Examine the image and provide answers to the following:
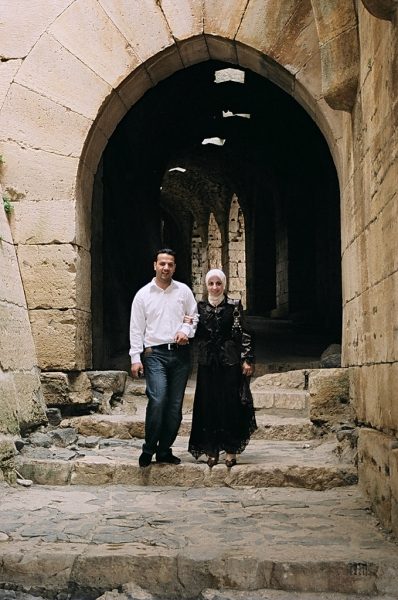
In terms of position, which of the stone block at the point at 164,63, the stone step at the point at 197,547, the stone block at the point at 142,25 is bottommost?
the stone step at the point at 197,547

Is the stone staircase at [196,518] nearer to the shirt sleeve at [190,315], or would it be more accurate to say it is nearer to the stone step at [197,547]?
the stone step at [197,547]

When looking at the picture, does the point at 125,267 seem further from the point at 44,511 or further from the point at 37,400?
the point at 44,511

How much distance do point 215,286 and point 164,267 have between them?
38 centimetres

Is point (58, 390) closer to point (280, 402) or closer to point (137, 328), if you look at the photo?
point (137, 328)

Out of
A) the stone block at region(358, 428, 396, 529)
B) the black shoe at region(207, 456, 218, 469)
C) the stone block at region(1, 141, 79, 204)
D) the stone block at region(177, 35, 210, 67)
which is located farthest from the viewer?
the stone block at region(177, 35, 210, 67)

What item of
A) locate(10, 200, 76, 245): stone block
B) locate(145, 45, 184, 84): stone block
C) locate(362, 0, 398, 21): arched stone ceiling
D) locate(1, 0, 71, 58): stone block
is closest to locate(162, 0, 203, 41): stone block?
locate(145, 45, 184, 84): stone block

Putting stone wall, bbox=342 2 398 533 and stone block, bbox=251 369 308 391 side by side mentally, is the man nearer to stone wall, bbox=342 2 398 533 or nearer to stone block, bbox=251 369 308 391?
stone wall, bbox=342 2 398 533

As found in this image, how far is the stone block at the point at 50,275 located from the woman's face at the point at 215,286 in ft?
4.79

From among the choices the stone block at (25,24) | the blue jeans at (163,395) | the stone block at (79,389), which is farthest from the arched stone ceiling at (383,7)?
the stone block at (79,389)

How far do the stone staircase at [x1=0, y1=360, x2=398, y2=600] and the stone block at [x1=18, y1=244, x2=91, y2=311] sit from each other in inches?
39.4

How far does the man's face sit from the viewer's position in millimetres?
4387

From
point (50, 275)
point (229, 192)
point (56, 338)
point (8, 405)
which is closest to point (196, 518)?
point (8, 405)

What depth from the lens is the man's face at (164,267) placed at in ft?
14.4

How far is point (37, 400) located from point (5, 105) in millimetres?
2557
